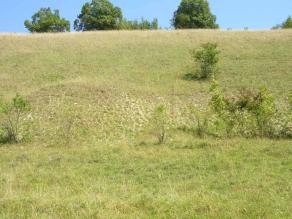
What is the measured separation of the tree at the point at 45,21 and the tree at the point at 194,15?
59.6ft

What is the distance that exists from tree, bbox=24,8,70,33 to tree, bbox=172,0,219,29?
1816 cm

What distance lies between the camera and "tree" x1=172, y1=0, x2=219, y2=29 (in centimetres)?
6588

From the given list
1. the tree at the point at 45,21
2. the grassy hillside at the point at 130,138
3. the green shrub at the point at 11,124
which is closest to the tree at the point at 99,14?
the tree at the point at 45,21

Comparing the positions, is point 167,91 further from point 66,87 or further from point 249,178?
point 249,178

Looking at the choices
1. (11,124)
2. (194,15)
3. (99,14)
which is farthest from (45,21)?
(11,124)

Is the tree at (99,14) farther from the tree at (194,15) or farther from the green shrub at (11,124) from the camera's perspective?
the green shrub at (11,124)

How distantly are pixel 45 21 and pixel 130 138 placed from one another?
51558 millimetres

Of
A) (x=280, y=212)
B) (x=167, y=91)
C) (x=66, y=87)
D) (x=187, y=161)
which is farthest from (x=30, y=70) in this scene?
(x=280, y=212)

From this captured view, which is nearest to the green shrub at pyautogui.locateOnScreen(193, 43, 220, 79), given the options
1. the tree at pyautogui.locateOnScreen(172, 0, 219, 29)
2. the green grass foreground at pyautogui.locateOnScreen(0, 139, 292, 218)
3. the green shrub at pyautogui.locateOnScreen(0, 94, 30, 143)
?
the green shrub at pyautogui.locateOnScreen(0, 94, 30, 143)

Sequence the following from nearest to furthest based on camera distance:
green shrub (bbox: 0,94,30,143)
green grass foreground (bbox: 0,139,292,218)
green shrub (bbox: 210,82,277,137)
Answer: green grass foreground (bbox: 0,139,292,218)
green shrub (bbox: 210,82,277,137)
green shrub (bbox: 0,94,30,143)

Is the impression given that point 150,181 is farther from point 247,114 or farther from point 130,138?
point 130,138

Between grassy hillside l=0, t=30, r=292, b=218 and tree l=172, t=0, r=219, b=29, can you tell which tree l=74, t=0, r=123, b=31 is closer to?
tree l=172, t=0, r=219, b=29

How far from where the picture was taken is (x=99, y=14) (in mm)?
65250

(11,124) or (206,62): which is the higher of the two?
(206,62)
